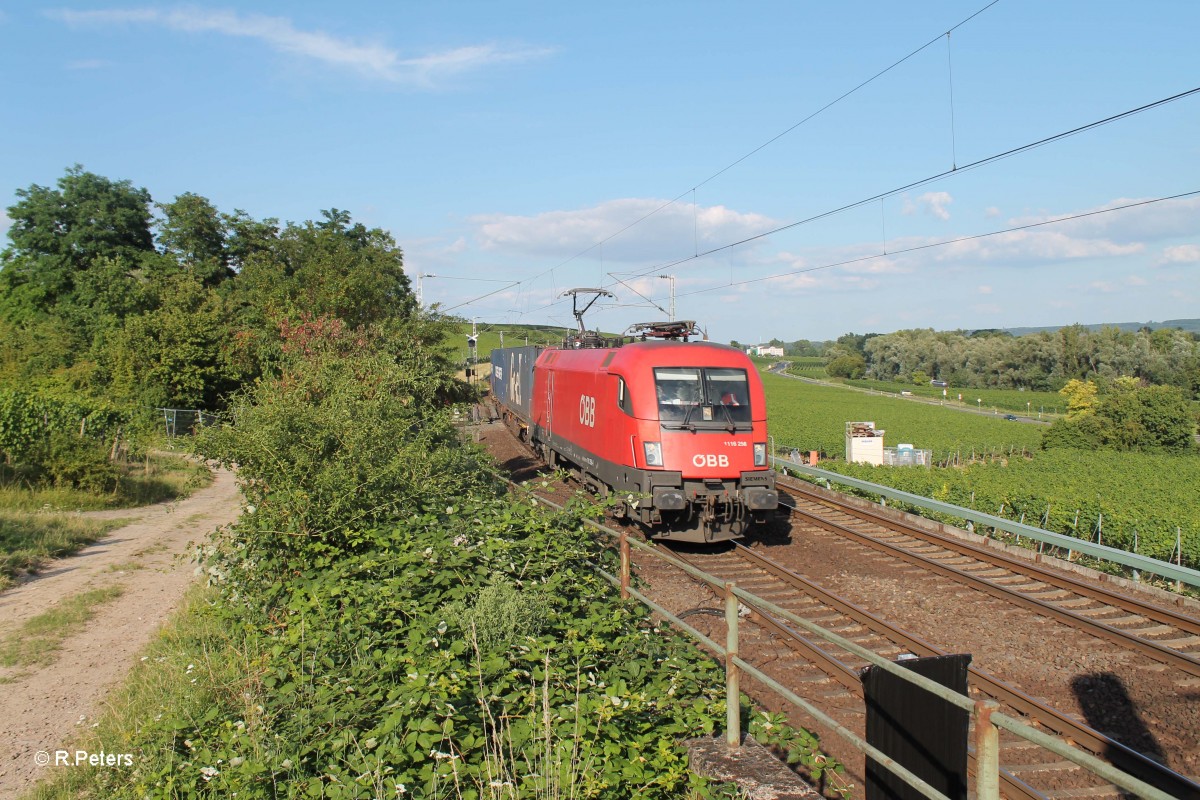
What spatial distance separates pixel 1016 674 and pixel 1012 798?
2.60 metres

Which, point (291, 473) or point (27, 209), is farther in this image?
point (27, 209)

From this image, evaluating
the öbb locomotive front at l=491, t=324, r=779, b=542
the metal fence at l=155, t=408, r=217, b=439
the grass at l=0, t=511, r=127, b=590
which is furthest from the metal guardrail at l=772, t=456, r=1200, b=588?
the metal fence at l=155, t=408, r=217, b=439

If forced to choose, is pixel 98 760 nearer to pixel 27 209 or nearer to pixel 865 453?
pixel 865 453

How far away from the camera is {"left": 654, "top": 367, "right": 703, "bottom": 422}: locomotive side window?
40.2 feet

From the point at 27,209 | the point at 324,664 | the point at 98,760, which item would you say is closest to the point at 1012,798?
the point at 324,664

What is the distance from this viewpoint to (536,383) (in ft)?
70.5

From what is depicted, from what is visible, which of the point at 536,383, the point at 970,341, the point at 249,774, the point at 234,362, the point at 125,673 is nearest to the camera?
the point at 249,774

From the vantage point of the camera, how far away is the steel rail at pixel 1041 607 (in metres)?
8.00

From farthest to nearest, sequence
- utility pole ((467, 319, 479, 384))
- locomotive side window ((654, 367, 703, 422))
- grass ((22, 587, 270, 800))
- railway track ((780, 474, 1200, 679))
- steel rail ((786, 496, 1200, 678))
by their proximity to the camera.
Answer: utility pole ((467, 319, 479, 384)), locomotive side window ((654, 367, 703, 422)), railway track ((780, 474, 1200, 679)), steel rail ((786, 496, 1200, 678)), grass ((22, 587, 270, 800))

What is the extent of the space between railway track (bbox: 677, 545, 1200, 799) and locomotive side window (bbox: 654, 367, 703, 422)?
2.48 meters

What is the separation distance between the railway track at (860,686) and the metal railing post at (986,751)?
11.1 ft

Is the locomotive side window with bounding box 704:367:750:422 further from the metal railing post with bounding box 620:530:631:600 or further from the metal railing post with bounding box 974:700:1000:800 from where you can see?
the metal railing post with bounding box 974:700:1000:800

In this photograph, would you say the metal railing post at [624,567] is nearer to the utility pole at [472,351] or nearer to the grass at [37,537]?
the grass at [37,537]

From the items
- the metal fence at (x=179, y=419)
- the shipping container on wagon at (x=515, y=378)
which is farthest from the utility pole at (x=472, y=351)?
the metal fence at (x=179, y=419)
